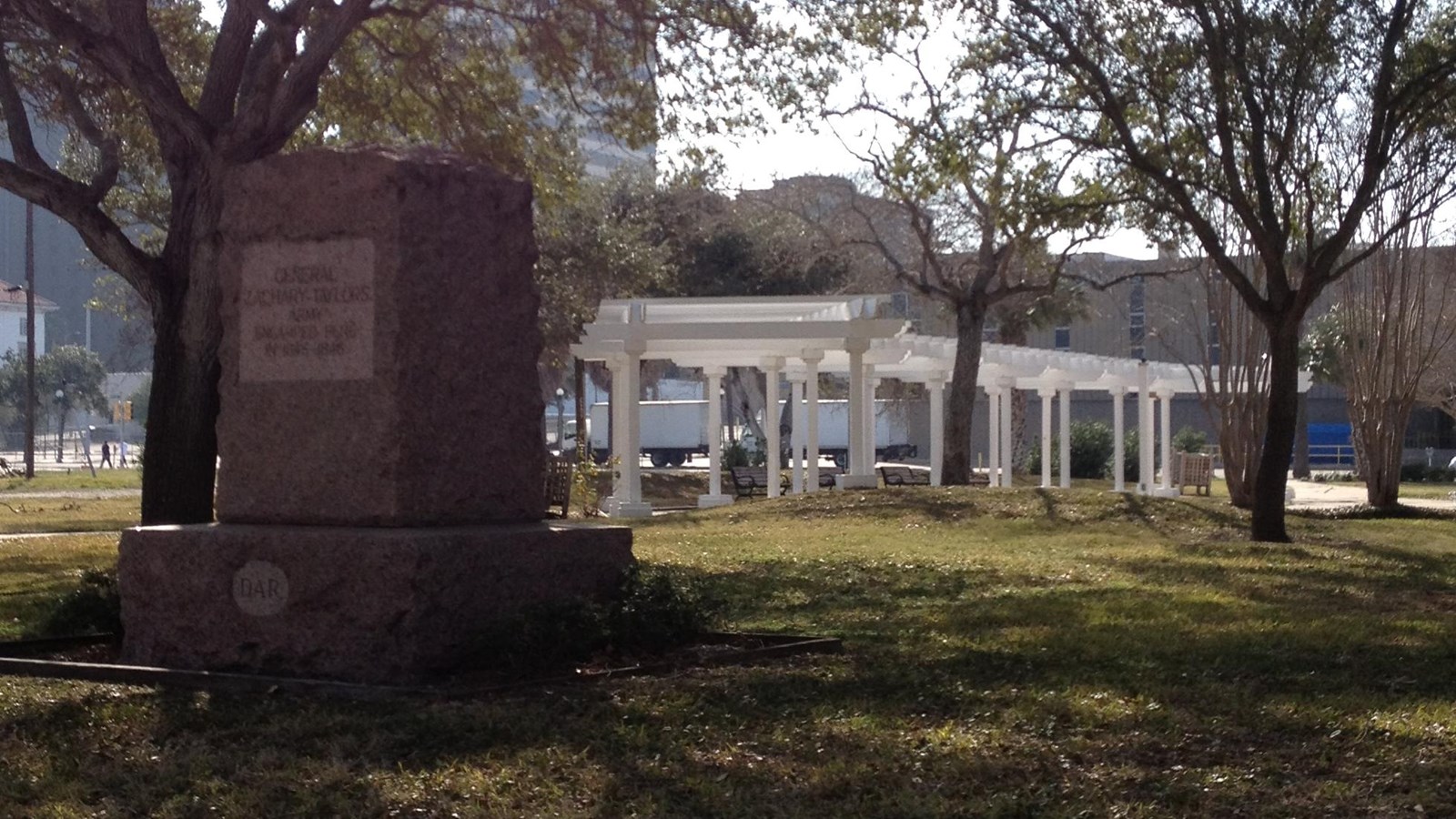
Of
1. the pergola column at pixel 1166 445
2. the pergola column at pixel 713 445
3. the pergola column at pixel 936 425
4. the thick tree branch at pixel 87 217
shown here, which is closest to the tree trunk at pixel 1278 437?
the thick tree branch at pixel 87 217

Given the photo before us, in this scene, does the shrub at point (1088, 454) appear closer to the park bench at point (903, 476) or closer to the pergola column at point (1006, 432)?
the park bench at point (903, 476)

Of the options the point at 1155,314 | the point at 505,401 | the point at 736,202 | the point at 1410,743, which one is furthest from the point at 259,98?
the point at 1155,314

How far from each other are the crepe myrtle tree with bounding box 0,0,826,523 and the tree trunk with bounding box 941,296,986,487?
1166cm

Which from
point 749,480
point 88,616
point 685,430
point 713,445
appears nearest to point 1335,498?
point 749,480

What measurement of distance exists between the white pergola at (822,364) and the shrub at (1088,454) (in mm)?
8796

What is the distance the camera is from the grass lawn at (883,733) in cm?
568

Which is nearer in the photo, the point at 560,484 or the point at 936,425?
the point at 560,484

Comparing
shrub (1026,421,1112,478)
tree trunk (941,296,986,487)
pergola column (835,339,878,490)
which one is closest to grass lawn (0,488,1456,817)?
pergola column (835,339,878,490)

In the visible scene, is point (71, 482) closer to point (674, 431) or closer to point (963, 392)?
point (963, 392)

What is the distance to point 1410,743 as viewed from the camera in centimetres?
632

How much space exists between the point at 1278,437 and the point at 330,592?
12211 mm

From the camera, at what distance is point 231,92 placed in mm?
12930

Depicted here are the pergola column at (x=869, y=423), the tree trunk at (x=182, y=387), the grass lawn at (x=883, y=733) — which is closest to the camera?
the grass lawn at (x=883, y=733)

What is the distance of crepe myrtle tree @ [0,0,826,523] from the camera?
1200 cm
